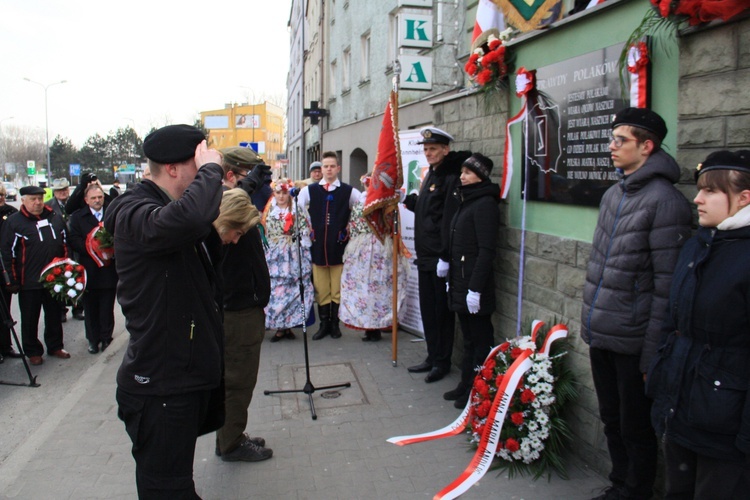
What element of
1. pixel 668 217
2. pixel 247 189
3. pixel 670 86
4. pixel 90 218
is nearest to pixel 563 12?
pixel 670 86

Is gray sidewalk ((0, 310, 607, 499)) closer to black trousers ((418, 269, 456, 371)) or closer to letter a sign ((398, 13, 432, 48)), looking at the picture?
black trousers ((418, 269, 456, 371))

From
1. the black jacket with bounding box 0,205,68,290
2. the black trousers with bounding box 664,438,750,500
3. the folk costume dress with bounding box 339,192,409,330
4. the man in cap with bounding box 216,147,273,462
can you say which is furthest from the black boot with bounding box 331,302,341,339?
the black trousers with bounding box 664,438,750,500

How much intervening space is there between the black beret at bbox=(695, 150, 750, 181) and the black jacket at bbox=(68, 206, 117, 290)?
6371 mm

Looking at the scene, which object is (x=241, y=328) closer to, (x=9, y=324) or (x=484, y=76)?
(x=484, y=76)

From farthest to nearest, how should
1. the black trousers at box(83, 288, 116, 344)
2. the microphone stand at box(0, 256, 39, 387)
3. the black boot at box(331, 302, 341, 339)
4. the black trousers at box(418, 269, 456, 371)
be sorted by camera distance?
the black boot at box(331, 302, 341, 339) < the black trousers at box(83, 288, 116, 344) < the microphone stand at box(0, 256, 39, 387) < the black trousers at box(418, 269, 456, 371)

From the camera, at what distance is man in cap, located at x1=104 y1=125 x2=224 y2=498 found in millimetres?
2570

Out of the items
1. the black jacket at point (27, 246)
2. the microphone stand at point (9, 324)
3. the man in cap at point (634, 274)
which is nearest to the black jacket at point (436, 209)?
the man in cap at point (634, 274)

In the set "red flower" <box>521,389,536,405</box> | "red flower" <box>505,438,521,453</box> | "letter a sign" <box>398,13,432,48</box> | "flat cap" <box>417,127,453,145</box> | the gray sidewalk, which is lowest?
the gray sidewalk

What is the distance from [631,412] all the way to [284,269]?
4874 millimetres

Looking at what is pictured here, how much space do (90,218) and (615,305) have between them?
619 cm

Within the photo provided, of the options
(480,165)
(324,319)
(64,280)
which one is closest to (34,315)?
(64,280)

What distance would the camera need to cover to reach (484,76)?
498 centimetres

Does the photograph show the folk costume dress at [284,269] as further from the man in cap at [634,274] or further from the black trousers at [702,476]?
the black trousers at [702,476]

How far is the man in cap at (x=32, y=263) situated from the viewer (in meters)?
6.75
